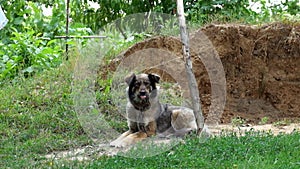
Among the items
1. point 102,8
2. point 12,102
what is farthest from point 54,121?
point 102,8

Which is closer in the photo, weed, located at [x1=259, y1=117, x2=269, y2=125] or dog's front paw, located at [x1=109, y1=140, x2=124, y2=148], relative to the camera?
dog's front paw, located at [x1=109, y1=140, x2=124, y2=148]

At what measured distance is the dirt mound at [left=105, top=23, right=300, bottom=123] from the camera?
11.7m

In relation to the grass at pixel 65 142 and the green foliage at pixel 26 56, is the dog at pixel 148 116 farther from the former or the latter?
the green foliage at pixel 26 56

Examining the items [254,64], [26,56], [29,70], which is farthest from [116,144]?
[26,56]

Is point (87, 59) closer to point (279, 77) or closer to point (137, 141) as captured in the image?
point (137, 141)

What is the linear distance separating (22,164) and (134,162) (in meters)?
1.54

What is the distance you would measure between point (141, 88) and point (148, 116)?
51 cm

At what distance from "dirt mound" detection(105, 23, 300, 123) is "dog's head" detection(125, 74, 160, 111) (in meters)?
3.03

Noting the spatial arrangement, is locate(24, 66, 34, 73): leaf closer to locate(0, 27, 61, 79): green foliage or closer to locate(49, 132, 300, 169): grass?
locate(0, 27, 61, 79): green foliage

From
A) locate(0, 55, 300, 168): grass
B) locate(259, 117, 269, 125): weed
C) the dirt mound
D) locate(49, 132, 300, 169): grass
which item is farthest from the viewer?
the dirt mound

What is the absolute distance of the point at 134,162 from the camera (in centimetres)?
705

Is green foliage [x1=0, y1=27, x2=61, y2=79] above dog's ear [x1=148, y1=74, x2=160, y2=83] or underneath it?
above

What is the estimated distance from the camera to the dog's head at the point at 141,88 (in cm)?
845

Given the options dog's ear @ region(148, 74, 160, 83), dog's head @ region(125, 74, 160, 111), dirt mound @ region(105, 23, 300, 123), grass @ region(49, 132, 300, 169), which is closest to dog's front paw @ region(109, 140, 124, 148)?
dog's head @ region(125, 74, 160, 111)
